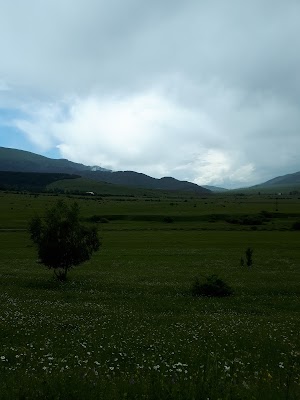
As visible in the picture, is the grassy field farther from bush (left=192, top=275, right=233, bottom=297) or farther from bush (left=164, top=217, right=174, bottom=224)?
bush (left=164, top=217, right=174, bottom=224)

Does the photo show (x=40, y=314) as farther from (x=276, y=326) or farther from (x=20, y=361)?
(x=276, y=326)

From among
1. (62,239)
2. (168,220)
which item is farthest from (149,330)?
(168,220)

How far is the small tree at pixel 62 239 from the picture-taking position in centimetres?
3928

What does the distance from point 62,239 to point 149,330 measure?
75.1 feet

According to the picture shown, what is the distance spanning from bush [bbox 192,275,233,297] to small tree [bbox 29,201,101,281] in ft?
44.1

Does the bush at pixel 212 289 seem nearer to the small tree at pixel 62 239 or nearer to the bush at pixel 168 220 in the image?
the small tree at pixel 62 239

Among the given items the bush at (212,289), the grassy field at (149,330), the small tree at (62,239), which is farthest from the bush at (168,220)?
the bush at (212,289)

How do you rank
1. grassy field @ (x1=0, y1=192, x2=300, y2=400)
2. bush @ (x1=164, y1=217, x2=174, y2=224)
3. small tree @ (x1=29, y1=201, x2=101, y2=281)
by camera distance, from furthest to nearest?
bush @ (x1=164, y1=217, x2=174, y2=224), small tree @ (x1=29, y1=201, x2=101, y2=281), grassy field @ (x1=0, y1=192, x2=300, y2=400)

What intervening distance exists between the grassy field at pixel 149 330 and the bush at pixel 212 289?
1141 mm

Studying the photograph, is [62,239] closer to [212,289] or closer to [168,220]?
[212,289]

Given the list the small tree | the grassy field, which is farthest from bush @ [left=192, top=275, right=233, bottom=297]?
the small tree

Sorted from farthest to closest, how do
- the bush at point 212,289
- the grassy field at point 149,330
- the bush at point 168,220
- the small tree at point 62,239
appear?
the bush at point 168,220
the small tree at point 62,239
the bush at point 212,289
the grassy field at point 149,330

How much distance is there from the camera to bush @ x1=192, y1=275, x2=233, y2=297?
32.3 m

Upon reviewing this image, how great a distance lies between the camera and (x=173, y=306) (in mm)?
26812
